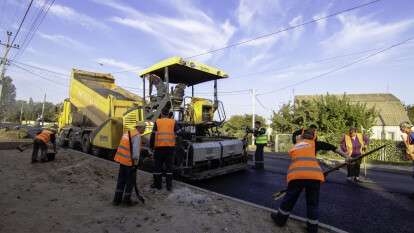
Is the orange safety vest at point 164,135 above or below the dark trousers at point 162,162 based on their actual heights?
above

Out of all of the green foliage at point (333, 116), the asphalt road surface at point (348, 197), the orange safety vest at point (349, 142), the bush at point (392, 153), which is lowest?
the asphalt road surface at point (348, 197)

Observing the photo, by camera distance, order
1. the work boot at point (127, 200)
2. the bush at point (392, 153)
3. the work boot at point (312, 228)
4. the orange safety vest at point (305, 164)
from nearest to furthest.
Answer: the work boot at point (312, 228) < the orange safety vest at point (305, 164) < the work boot at point (127, 200) < the bush at point (392, 153)

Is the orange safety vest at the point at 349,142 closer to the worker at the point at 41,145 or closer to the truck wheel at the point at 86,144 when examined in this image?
the truck wheel at the point at 86,144

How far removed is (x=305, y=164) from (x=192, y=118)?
14.1ft

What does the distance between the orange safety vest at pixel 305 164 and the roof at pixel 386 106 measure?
3042cm

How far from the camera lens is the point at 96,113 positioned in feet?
34.6

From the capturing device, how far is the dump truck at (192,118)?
6.76 m

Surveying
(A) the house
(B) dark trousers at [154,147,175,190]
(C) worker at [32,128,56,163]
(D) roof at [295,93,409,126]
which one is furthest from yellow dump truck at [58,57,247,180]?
(D) roof at [295,93,409,126]

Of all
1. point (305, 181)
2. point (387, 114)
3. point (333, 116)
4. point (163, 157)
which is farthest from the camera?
point (387, 114)

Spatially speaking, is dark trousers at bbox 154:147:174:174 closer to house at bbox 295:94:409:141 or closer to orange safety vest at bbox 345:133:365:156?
orange safety vest at bbox 345:133:365:156

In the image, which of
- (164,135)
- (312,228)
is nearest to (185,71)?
(164,135)

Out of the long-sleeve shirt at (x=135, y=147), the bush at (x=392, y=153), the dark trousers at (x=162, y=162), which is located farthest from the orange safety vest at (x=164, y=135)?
the bush at (x=392, y=153)

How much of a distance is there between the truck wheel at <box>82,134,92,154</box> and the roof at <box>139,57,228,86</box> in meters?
3.78

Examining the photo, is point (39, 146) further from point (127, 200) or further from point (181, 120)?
point (127, 200)
